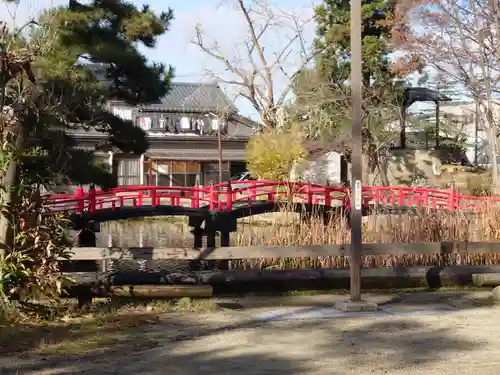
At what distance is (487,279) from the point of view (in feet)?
38.4

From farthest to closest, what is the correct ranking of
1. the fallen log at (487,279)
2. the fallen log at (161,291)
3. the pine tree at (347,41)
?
the pine tree at (347,41) → the fallen log at (487,279) → the fallen log at (161,291)

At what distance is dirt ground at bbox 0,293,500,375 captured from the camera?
21.7 feet

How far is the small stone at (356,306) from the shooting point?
9.70m

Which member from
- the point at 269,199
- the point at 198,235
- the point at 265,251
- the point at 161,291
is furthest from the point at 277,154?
the point at 161,291

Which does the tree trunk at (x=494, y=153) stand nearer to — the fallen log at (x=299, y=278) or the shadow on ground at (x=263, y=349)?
the fallen log at (x=299, y=278)

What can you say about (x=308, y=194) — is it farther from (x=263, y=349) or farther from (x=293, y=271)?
(x=263, y=349)

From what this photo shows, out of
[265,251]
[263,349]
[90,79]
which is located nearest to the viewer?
[263,349]

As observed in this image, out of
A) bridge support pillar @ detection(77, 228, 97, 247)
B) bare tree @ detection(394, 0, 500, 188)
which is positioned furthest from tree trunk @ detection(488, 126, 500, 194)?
bridge support pillar @ detection(77, 228, 97, 247)

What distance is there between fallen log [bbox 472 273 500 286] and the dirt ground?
5.87 ft

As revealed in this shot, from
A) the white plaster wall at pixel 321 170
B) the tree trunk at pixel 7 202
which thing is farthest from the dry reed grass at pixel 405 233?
the white plaster wall at pixel 321 170

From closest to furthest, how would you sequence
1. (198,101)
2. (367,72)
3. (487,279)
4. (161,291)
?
(161,291)
(487,279)
(367,72)
(198,101)

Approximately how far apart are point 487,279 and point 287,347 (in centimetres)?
541

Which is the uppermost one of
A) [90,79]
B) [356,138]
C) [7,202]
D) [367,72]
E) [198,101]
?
[198,101]

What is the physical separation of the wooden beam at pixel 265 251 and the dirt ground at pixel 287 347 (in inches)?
51.8
